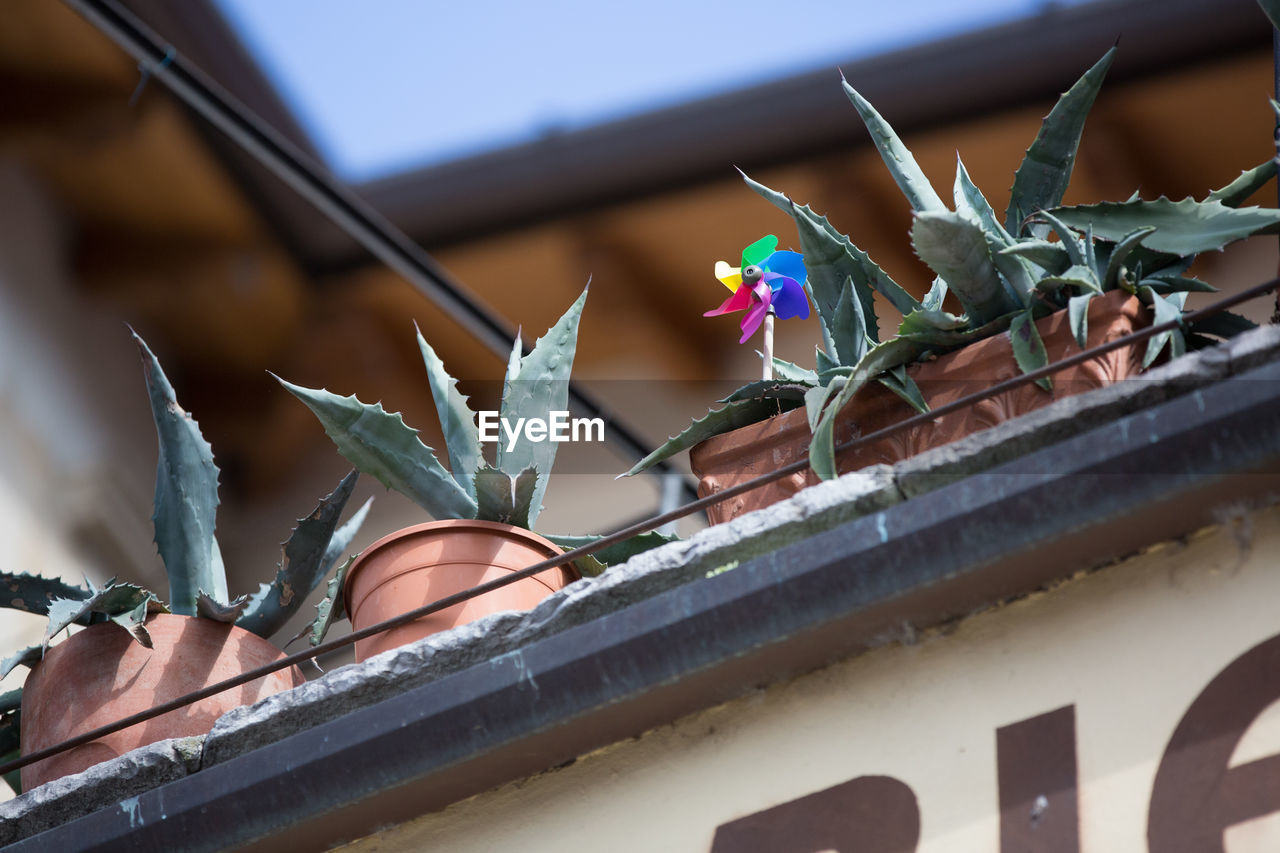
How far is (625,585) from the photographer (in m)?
1.88

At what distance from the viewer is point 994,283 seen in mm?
2100

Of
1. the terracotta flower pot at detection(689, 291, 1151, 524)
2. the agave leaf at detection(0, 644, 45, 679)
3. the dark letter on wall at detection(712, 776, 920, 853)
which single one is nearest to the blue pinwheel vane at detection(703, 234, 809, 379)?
the terracotta flower pot at detection(689, 291, 1151, 524)

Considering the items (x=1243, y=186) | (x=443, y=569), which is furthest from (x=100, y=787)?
(x=1243, y=186)

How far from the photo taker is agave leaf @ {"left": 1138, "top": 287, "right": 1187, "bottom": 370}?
193 cm

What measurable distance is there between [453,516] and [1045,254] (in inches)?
38.9

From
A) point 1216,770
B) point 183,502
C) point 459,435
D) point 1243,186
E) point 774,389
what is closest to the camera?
→ point 1216,770

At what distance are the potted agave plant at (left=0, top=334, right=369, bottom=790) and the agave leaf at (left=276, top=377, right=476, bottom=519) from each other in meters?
0.12

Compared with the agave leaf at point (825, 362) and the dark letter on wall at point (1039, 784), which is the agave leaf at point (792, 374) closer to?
the agave leaf at point (825, 362)

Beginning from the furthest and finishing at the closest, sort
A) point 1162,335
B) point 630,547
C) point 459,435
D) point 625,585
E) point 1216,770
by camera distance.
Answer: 1. point 459,435
2. point 630,547
3. point 1162,335
4. point 625,585
5. point 1216,770

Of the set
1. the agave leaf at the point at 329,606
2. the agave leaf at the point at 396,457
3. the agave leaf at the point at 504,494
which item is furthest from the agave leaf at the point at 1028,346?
the agave leaf at the point at 329,606

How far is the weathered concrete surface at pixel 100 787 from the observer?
6.64ft

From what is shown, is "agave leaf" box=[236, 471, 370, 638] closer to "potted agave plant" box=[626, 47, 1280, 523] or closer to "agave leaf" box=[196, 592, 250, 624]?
"agave leaf" box=[196, 592, 250, 624]

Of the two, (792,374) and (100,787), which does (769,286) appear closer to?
(792,374)

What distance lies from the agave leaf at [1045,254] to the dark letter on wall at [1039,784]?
63 centimetres
